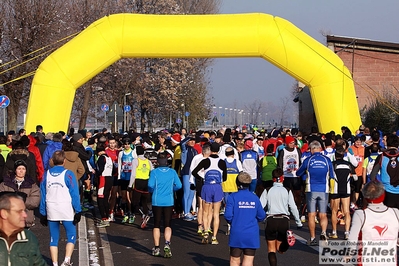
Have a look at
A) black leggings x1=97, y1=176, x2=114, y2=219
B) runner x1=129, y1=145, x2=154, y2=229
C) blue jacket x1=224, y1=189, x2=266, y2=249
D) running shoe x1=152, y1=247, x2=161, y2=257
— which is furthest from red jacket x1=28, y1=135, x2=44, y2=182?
blue jacket x1=224, y1=189, x2=266, y2=249

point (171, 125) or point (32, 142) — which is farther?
point (171, 125)

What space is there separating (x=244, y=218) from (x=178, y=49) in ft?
43.6

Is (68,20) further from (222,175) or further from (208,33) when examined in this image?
(222,175)

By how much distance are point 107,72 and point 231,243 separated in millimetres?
42989

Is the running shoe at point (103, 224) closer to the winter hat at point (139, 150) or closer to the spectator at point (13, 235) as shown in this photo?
the winter hat at point (139, 150)

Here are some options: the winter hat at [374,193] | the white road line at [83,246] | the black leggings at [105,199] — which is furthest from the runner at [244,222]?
the black leggings at [105,199]

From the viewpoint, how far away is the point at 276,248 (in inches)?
386

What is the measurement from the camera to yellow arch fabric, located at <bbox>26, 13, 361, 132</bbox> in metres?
21.7

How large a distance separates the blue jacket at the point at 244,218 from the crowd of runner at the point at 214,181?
12mm

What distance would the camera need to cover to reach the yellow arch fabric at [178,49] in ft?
71.2

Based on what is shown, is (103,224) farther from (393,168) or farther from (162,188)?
(393,168)

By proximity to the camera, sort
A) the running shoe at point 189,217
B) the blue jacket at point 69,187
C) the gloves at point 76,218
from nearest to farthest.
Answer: the blue jacket at point 69,187 < the gloves at point 76,218 < the running shoe at point 189,217

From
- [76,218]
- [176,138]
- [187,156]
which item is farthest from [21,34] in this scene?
[76,218]

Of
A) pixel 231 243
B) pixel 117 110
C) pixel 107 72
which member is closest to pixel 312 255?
pixel 231 243
